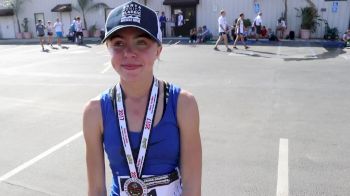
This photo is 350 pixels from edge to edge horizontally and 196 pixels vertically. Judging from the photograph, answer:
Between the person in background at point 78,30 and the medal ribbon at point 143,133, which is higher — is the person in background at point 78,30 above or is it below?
above

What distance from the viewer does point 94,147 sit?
1898 millimetres

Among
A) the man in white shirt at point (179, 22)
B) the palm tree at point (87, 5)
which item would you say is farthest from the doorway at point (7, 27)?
the man in white shirt at point (179, 22)

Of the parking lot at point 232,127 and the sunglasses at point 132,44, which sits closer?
the sunglasses at point 132,44

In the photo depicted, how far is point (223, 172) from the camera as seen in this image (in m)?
4.34

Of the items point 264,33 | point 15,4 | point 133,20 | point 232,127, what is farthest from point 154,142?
point 15,4

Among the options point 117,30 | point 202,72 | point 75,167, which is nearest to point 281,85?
point 202,72

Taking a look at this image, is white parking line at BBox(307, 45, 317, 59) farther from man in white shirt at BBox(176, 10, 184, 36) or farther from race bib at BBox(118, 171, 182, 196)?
race bib at BBox(118, 171, 182, 196)

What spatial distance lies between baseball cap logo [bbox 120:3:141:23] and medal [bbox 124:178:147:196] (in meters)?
0.86

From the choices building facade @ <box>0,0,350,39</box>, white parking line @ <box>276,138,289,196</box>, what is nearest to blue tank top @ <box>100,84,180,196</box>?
white parking line @ <box>276,138,289,196</box>

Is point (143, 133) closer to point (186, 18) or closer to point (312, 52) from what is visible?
point (312, 52)

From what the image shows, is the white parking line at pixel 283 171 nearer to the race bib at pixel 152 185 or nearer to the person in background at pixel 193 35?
the race bib at pixel 152 185

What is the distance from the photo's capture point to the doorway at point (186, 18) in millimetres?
25089

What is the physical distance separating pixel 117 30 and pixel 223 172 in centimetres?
312

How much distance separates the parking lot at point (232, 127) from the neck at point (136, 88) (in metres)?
2.39
